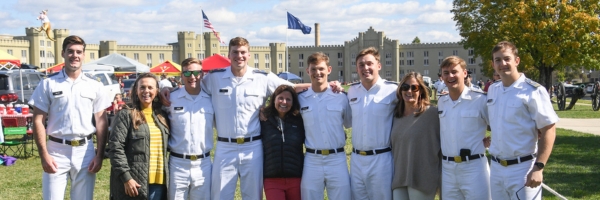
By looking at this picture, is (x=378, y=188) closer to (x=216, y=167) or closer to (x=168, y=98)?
(x=216, y=167)

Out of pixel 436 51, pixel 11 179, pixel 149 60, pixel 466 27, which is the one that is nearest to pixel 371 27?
pixel 436 51

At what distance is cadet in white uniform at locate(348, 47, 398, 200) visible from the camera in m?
5.11

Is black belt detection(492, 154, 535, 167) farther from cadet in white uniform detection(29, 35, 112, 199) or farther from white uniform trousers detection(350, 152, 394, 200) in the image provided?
cadet in white uniform detection(29, 35, 112, 199)

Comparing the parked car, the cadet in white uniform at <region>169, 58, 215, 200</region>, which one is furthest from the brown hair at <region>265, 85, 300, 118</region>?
the parked car

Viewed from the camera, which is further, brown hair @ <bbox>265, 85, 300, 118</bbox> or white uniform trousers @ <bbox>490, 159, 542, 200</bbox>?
brown hair @ <bbox>265, 85, 300, 118</bbox>

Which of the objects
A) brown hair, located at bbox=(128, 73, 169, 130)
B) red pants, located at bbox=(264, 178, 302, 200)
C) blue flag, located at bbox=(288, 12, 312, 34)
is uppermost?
blue flag, located at bbox=(288, 12, 312, 34)

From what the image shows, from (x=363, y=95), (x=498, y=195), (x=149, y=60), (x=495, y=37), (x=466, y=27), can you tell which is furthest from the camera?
(x=149, y=60)

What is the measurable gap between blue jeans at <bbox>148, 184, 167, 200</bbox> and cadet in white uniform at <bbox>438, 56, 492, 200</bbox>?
2465 mm

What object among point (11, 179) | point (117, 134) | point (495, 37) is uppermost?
point (495, 37)

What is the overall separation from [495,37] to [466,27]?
2.37m

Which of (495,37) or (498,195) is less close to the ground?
(495,37)

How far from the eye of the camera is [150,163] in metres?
5.12

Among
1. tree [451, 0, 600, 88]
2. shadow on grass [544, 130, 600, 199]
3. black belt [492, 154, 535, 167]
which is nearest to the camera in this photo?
black belt [492, 154, 535, 167]

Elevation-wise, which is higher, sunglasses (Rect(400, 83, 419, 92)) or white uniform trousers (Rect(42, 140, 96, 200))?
sunglasses (Rect(400, 83, 419, 92))
